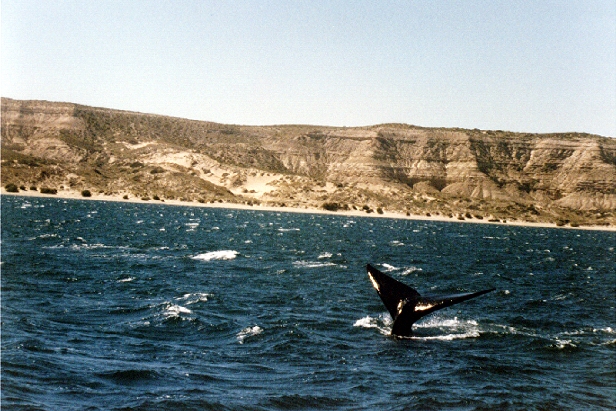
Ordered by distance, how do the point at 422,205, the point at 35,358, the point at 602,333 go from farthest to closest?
the point at 422,205, the point at 602,333, the point at 35,358

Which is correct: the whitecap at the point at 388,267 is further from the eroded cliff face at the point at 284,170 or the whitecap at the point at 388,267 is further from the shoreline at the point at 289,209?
the eroded cliff face at the point at 284,170

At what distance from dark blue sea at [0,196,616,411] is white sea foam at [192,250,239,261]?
0.87 metres

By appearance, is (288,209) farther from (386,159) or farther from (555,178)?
(555,178)

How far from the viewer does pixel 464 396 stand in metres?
14.2

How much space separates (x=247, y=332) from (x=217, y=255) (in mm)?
24305

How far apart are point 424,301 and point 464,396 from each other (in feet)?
18.4

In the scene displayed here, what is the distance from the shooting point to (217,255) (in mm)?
43781

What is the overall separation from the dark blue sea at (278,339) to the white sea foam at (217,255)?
87cm

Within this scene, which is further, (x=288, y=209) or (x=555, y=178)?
(x=555, y=178)

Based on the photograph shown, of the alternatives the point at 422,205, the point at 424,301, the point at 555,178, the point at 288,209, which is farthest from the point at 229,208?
the point at 424,301

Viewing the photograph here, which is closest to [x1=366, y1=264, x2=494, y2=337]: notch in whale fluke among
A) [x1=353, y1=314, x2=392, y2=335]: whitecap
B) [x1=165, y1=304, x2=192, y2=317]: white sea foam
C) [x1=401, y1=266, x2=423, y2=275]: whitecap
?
[x1=353, y1=314, x2=392, y2=335]: whitecap

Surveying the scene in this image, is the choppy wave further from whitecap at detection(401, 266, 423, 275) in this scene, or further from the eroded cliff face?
the eroded cliff face

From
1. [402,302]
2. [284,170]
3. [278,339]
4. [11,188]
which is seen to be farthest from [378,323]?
[284,170]

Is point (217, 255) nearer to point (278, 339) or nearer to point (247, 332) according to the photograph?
point (247, 332)
